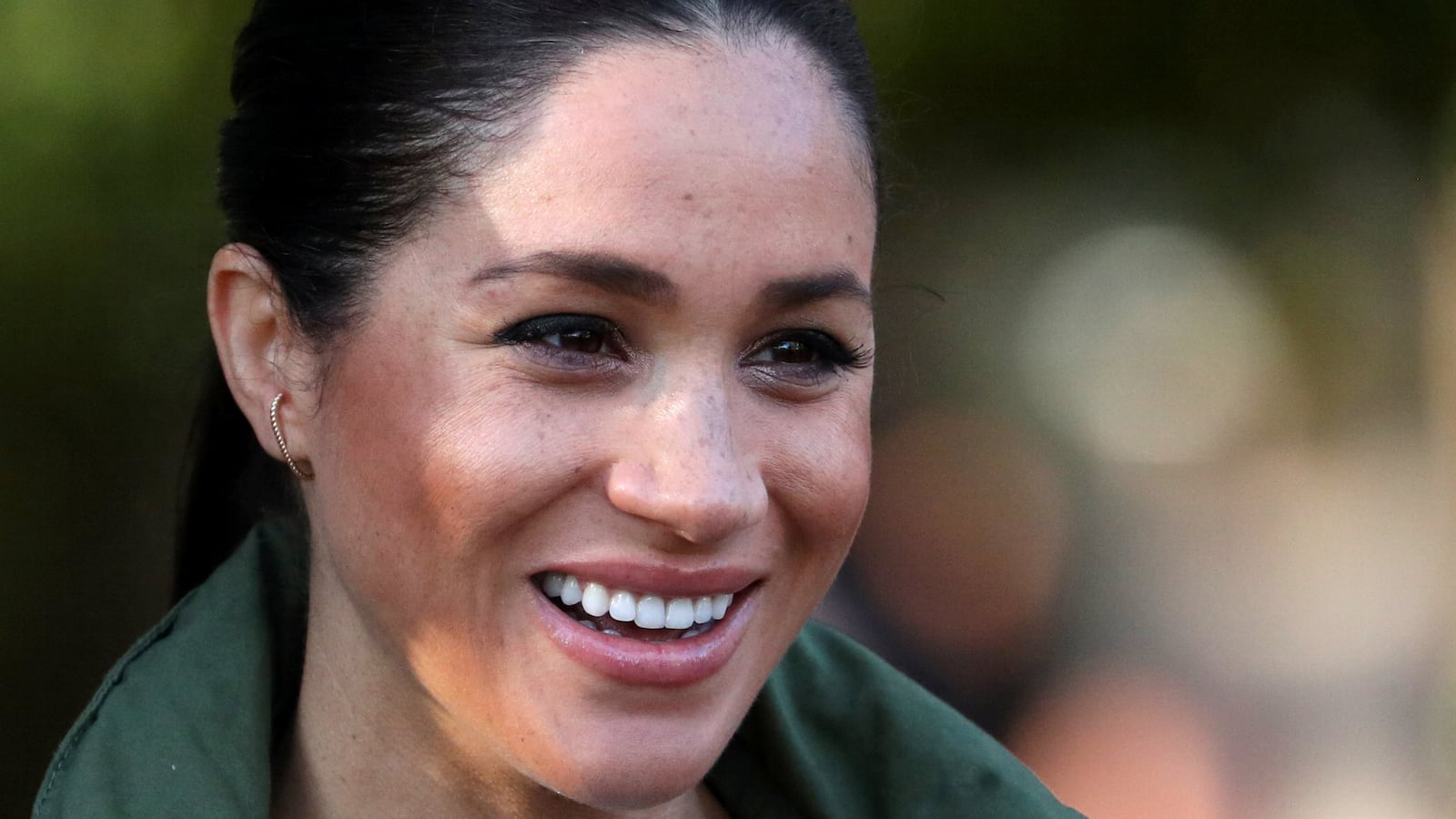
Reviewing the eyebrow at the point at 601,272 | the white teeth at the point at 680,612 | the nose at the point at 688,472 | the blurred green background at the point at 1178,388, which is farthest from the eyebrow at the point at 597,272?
the blurred green background at the point at 1178,388

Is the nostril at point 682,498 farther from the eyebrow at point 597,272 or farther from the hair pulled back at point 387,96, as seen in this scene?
the hair pulled back at point 387,96

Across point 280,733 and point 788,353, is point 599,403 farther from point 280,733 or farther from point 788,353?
point 280,733

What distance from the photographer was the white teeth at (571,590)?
5.26 feet

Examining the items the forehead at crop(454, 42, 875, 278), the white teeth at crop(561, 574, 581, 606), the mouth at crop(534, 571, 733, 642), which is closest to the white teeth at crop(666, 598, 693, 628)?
the mouth at crop(534, 571, 733, 642)

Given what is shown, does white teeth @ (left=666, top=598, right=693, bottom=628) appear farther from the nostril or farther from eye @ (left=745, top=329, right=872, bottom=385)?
eye @ (left=745, top=329, right=872, bottom=385)

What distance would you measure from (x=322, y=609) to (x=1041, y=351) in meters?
2.93

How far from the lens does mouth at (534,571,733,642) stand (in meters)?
1.60

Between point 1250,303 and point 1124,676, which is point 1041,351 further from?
point 1124,676

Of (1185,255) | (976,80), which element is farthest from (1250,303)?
(976,80)

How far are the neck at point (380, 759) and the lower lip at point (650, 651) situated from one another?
0.25m

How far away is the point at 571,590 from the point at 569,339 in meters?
0.28

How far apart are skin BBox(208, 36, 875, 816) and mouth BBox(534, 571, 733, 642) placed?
0.12ft

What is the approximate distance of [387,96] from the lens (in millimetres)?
1720

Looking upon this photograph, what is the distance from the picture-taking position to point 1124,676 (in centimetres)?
443
